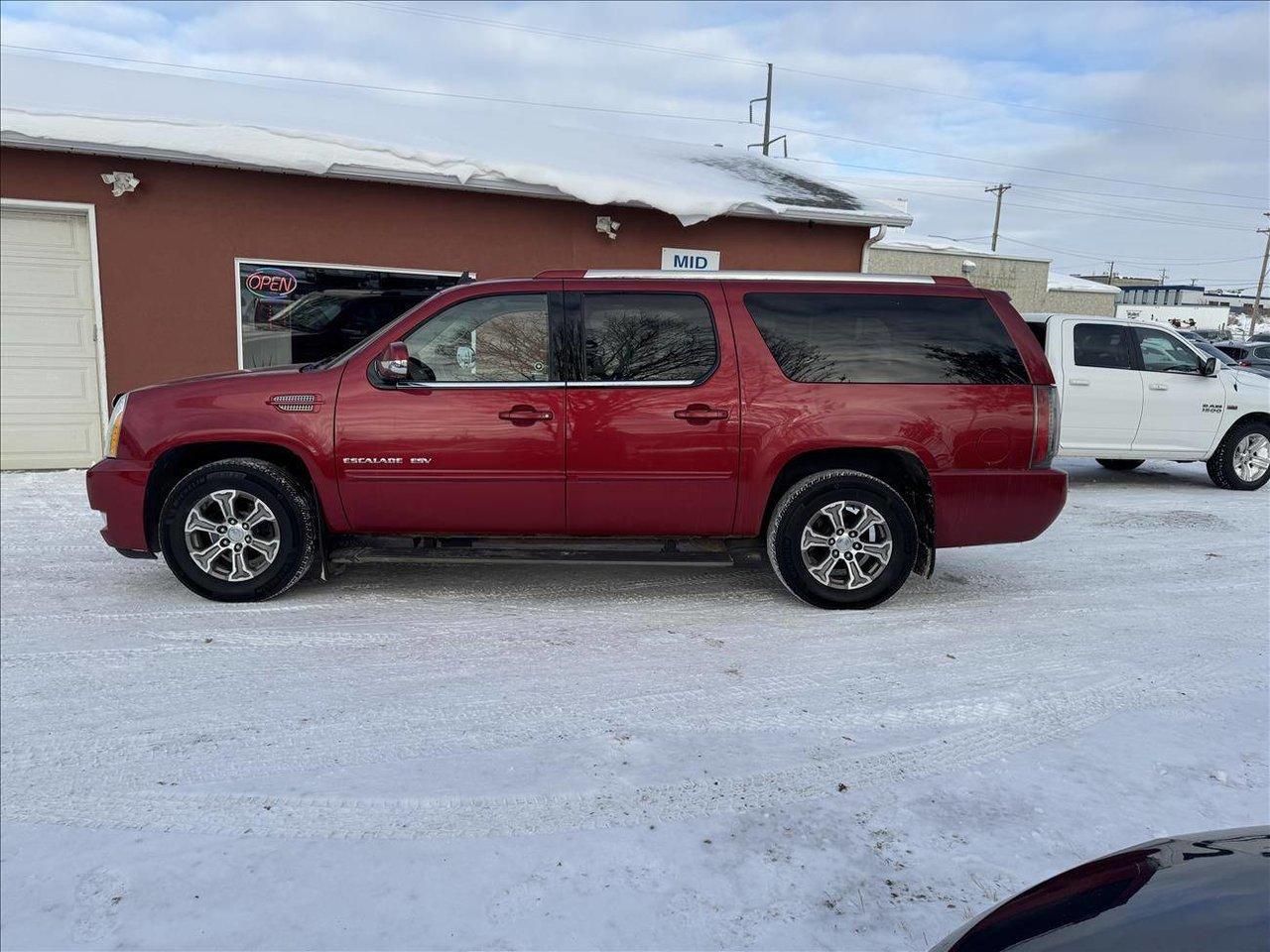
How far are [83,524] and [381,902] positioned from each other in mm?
5862

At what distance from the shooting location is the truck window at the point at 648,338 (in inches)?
196

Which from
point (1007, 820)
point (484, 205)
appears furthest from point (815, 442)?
point (484, 205)

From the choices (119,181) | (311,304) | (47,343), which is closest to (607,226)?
(311,304)

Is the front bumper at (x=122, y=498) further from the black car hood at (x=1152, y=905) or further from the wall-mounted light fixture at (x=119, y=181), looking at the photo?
the wall-mounted light fixture at (x=119, y=181)

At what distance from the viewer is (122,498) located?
16.1ft

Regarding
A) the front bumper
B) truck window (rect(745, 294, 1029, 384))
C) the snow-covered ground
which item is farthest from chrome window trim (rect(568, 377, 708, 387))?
the front bumper

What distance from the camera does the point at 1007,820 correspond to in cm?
289

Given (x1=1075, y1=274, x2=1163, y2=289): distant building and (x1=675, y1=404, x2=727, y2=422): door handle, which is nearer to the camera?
(x1=675, y1=404, x2=727, y2=422): door handle

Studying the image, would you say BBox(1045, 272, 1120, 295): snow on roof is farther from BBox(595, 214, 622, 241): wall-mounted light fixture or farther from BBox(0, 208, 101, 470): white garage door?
BBox(0, 208, 101, 470): white garage door

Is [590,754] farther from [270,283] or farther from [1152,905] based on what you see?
[270,283]

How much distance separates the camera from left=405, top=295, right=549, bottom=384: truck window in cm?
496

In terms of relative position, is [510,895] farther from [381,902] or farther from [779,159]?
[779,159]

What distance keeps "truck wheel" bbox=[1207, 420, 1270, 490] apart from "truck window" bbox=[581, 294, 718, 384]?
7.76 metres

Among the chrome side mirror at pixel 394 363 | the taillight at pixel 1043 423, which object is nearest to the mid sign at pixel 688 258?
the taillight at pixel 1043 423
